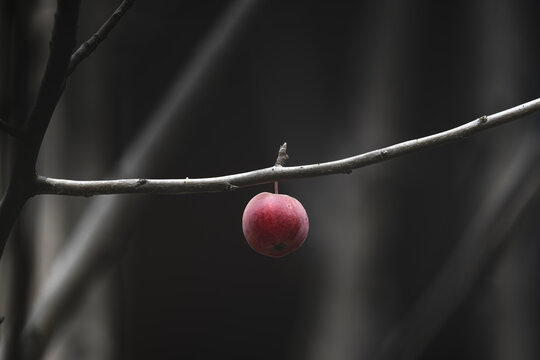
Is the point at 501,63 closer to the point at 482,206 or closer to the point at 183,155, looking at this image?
the point at 482,206

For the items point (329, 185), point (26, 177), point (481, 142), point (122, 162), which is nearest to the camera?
point (26, 177)

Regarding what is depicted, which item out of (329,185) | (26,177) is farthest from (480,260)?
(26,177)

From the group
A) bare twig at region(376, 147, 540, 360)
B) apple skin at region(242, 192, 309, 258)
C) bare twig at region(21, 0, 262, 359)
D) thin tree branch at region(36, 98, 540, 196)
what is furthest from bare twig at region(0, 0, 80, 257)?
bare twig at region(376, 147, 540, 360)

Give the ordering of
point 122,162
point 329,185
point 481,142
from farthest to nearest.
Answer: point 481,142 < point 329,185 < point 122,162

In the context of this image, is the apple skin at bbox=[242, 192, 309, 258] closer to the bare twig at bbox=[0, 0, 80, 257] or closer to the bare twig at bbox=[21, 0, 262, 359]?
the bare twig at bbox=[0, 0, 80, 257]

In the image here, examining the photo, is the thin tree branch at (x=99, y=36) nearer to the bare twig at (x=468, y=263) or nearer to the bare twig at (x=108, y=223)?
the bare twig at (x=108, y=223)

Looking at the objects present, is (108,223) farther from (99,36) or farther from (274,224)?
(99,36)
